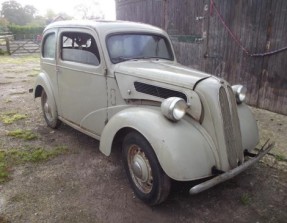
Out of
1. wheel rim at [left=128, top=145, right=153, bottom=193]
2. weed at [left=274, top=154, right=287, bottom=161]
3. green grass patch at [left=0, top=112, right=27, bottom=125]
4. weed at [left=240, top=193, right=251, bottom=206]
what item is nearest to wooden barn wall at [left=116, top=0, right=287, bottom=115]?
weed at [left=274, top=154, right=287, bottom=161]

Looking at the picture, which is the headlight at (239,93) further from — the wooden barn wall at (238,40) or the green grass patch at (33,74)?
the green grass patch at (33,74)

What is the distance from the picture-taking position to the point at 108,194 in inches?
131

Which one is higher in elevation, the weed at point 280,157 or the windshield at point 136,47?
the windshield at point 136,47

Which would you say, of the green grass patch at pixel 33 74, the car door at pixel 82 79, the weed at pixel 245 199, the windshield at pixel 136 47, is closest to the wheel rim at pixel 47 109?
the car door at pixel 82 79

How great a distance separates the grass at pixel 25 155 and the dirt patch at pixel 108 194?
81mm

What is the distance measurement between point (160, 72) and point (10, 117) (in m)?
4.01

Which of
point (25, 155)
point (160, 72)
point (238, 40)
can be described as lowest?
point (25, 155)

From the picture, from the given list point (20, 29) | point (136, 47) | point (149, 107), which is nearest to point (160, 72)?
point (149, 107)

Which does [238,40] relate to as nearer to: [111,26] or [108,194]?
[111,26]

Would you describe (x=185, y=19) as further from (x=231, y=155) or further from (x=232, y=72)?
(x=231, y=155)

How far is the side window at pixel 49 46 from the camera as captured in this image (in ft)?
15.9

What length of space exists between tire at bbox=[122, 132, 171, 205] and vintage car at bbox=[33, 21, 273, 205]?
1cm

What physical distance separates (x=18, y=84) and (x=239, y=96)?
786cm

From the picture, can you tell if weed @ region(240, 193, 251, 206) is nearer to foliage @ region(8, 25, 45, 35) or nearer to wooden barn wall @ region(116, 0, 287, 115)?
wooden barn wall @ region(116, 0, 287, 115)
